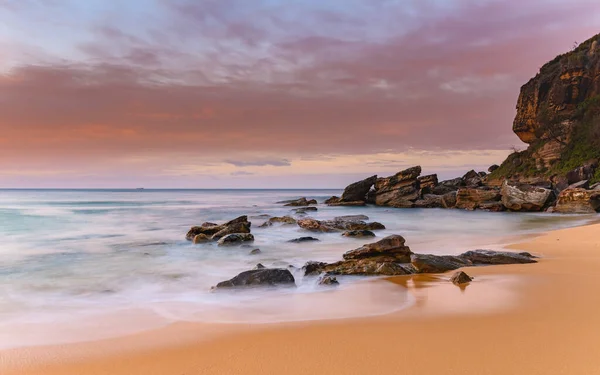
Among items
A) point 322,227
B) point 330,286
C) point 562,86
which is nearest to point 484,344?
point 330,286

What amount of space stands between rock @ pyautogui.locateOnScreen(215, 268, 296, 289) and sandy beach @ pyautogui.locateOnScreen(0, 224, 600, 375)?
2.00 m

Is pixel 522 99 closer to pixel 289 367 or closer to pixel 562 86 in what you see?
pixel 562 86

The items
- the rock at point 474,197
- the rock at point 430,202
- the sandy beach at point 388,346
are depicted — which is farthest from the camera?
the rock at point 430,202

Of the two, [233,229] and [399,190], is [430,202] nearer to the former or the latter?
[399,190]

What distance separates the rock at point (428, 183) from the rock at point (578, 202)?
52.6 feet

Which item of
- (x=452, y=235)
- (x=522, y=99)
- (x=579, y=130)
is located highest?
(x=522, y=99)

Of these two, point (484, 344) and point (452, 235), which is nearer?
point (484, 344)

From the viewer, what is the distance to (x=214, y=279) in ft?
26.5

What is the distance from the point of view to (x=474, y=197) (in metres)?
33.3

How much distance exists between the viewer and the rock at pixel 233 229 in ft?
46.4

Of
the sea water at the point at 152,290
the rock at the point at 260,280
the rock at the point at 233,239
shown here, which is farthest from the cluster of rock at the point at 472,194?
the rock at the point at 260,280

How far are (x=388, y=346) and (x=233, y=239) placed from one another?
10.3 m

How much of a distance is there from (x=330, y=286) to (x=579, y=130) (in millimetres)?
47071

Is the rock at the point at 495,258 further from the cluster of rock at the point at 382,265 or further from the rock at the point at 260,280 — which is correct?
the rock at the point at 260,280
